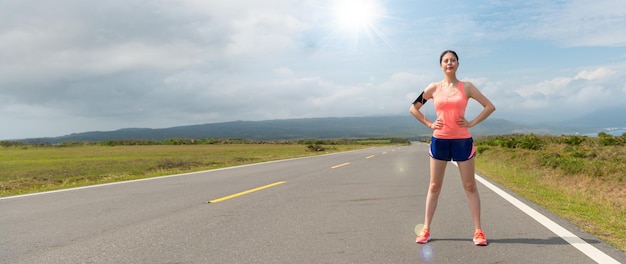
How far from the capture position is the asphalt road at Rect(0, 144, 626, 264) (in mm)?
3693

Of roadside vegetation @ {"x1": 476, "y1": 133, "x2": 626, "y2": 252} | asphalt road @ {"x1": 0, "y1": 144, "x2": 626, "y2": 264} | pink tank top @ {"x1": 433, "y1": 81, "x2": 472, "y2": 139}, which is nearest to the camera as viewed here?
asphalt road @ {"x1": 0, "y1": 144, "x2": 626, "y2": 264}

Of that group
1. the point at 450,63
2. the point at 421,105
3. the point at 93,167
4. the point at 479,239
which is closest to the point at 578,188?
the point at 479,239

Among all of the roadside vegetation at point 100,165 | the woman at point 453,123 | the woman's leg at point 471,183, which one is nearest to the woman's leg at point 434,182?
the woman at point 453,123

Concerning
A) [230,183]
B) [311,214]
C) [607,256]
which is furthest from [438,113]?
[230,183]

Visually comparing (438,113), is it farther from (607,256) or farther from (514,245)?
(607,256)

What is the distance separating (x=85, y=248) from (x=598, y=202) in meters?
8.36

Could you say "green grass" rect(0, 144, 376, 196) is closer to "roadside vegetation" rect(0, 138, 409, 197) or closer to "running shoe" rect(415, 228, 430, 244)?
"roadside vegetation" rect(0, 138, 409, 197)

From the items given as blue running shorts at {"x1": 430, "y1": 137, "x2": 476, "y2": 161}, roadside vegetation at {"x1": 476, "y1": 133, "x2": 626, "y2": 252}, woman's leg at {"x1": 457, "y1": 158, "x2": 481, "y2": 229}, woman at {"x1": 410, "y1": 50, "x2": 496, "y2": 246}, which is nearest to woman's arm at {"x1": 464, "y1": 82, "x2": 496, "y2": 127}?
woman at {"x1": 410, "y1": 50, "x2": 496, "y2": 246}

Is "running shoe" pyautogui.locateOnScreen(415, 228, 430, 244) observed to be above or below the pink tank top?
below

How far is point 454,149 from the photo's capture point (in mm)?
4125

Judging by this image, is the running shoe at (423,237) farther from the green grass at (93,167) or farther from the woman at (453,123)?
the green grass at (93,167)

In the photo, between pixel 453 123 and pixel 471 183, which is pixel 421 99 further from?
pixel 471 183

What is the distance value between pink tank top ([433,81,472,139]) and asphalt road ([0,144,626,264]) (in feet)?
3.74

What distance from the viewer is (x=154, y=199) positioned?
723cm
